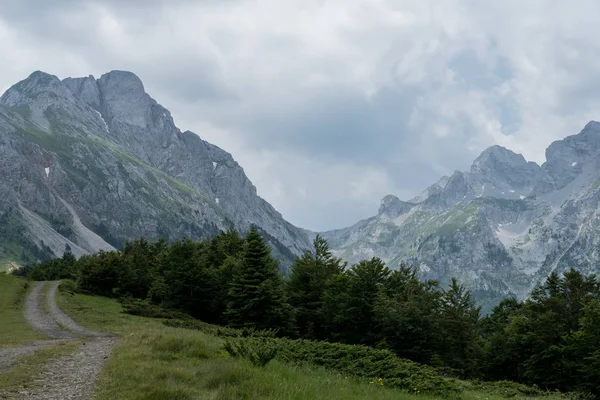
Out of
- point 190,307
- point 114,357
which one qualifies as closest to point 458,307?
point 190,307

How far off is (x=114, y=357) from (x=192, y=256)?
132ft

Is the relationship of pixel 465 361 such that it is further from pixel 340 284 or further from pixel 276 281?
pixel 276 281

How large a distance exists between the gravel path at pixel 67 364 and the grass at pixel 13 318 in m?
0.97

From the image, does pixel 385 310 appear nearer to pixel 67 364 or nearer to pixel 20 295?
pixel 67 364

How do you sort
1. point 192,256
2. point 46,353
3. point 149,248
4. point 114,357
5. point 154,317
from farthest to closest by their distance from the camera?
1. point 149,248
2. point 192,256
3. point 154,317
4. point 46,353
5. point 114,357

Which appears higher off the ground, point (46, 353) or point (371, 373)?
point (371, 373)

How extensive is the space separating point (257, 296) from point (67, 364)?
86.8ft

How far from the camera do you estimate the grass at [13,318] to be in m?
25.8

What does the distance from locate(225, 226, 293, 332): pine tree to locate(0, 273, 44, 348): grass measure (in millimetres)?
18132

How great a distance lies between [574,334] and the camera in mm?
33094

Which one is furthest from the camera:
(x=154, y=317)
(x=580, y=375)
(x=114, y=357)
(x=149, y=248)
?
(x=149, y=248)

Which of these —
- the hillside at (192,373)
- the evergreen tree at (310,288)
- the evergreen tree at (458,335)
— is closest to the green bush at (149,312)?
the evergreen tree at (310,288)

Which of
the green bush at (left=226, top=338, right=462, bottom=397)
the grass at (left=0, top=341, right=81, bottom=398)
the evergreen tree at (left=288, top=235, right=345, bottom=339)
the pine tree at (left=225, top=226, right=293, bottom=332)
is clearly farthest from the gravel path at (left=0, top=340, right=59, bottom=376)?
the evergreen tree at (left=288, top=235, right=345, bottom=339)

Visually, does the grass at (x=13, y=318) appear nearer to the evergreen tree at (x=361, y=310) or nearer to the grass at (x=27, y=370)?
the grass at (x=27, y=370)
